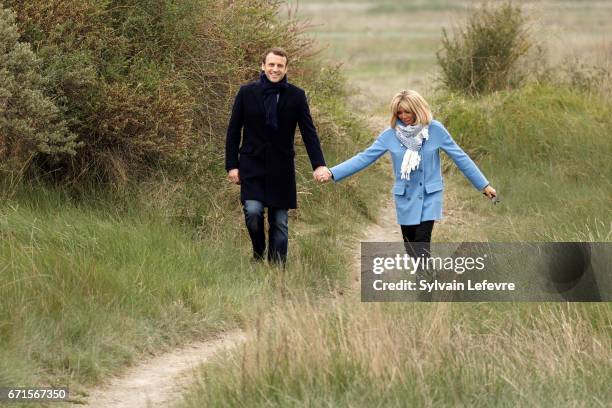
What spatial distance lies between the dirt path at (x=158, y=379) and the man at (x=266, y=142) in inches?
55.2

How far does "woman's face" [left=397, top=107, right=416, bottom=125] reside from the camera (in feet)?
27.0

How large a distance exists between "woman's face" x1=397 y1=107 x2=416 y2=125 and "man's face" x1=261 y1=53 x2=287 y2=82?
0.97 m

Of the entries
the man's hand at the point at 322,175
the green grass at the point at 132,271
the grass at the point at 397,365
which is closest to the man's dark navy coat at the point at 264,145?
the man's hand at the point at 322,175

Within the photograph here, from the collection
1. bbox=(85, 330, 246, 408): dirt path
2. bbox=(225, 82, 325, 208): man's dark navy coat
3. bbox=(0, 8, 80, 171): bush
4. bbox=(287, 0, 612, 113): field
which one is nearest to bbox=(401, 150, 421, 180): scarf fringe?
bbox=(225, 82, 325, 208): man's dark navy coat

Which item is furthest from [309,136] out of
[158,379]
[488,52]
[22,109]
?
[488,52]

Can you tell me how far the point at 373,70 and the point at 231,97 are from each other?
19311 millimetres

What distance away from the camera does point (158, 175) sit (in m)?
10.2

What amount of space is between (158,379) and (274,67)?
8.91 feet

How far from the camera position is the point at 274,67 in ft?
28.3

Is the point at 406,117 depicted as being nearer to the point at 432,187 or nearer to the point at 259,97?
the point at 432,187

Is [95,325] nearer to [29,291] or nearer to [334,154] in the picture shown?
[29,291]

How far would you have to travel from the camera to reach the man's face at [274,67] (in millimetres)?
8594

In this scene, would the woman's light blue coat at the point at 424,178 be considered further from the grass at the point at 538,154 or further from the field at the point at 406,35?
the field at the point at 406,35

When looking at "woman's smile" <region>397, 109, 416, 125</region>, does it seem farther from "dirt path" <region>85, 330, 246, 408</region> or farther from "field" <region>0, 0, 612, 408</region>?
"dirt path" <region>85, 330, 246, 408</region>
